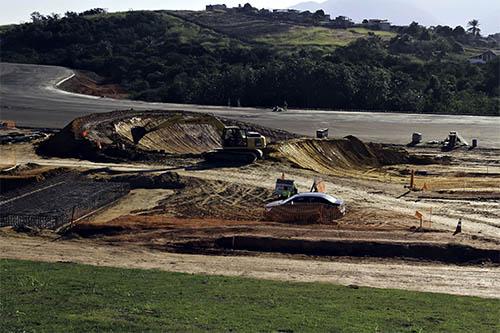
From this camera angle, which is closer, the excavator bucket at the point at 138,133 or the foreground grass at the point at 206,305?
the foreground grass at the point at 206,305

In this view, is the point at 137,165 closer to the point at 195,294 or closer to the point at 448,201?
the point at 448,201

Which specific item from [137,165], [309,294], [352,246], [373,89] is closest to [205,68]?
[373,89]

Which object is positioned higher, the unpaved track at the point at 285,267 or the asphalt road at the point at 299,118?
the asphalt road at the point at 299,118

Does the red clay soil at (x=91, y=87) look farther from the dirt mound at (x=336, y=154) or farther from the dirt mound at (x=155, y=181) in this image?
the dirt mound at (x=155, y=181)

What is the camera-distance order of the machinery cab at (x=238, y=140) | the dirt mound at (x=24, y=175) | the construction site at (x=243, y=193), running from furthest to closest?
the machinery cab at (x=238, y=140) < the dirt mound at (x=24, y=175) < the construction site at (x=243, y=193)

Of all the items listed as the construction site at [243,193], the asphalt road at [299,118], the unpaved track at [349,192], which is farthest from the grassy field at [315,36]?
the unpaved track at [349,192]

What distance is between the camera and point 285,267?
27688 millimetres

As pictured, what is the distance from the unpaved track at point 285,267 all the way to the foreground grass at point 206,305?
1633mm

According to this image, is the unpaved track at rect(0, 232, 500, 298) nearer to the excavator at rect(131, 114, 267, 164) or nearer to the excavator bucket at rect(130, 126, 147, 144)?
the excavator at rect(131, 114, 267, 164)

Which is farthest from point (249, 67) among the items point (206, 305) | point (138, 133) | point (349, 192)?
point (206, 305)

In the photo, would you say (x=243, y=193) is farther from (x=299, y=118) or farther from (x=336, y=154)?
(x=299, y=118)

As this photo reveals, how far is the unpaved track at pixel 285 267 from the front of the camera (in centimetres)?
2584

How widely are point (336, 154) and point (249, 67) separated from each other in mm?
55662

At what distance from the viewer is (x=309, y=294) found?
74.3 ft
